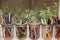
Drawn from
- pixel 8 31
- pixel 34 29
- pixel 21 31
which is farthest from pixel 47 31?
pixel 8 31

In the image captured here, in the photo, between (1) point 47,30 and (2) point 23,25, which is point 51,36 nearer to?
(1) point 47,30

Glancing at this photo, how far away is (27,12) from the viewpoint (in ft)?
9.85

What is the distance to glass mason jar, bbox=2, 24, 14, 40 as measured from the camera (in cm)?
299

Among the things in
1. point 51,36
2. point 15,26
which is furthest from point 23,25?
point 51,36

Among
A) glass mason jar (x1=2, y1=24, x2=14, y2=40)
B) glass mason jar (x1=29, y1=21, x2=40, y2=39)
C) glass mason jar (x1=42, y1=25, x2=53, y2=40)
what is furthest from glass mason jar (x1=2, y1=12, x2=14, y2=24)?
glass mason jar (x1=42, y1=25, x2=53, y2=40)

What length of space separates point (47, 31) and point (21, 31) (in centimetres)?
26

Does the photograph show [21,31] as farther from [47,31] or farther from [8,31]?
[47,31]

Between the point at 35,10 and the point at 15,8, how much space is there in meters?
0.21

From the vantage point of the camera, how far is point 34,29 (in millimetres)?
2998

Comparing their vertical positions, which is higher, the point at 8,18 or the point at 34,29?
the point at 8,18

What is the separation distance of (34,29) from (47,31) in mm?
134

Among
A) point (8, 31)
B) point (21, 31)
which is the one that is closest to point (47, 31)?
point (21, 31)

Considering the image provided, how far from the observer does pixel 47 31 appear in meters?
2.99

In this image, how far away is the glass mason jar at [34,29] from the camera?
118 inches
